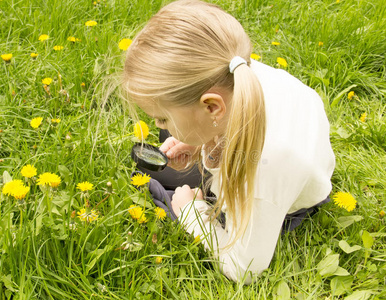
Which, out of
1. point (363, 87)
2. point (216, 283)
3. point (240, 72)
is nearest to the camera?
point (240, 72)

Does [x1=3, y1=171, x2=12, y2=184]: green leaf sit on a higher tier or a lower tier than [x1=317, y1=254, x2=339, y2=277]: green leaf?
higher

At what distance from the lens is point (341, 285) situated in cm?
145

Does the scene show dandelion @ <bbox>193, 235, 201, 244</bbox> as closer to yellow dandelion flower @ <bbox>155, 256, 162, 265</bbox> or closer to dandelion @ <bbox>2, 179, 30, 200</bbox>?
yellow dandelion flower @ <bbox>155, 256, 162, 265</bbox>

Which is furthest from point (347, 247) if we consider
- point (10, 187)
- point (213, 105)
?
point (10, 187)

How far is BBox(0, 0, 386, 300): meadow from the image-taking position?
1309 mm

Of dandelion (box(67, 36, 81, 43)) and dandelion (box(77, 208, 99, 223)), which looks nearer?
dandelion (box(77, 208, 99, 223))

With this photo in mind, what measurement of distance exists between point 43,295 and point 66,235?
0.63ft

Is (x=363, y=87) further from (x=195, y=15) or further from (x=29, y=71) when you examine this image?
(x=29, y=71)

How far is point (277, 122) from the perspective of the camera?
1282 millimetres

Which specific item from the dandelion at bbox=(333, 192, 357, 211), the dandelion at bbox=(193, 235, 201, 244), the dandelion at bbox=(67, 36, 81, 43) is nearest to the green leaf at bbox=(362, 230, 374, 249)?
the dandelion at bbox=(333, 192, 357, 211)

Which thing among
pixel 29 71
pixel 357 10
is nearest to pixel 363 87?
pixel 357 10

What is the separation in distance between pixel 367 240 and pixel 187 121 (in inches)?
32.1

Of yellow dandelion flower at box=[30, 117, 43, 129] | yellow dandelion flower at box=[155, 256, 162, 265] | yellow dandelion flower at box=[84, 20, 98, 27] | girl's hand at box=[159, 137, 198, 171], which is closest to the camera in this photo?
yellow dandelion flower at box=[155, 256, 162, 265]

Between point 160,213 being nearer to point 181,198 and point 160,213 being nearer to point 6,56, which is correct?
point 181,198
